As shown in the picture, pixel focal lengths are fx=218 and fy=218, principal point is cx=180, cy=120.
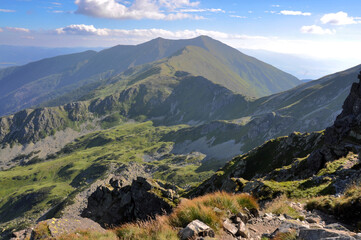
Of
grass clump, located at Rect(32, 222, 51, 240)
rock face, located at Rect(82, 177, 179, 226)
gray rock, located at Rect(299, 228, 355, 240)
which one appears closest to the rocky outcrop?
rock face, located at Rect(82, 177, 179, 226)

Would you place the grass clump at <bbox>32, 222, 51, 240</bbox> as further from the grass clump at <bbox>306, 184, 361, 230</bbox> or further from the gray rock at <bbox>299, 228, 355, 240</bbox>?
the grass clump at <bbox>306, 184, 361, 230</bbox>

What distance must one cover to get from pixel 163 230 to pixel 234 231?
358cm

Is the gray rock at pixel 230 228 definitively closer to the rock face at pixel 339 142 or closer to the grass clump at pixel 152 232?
the grass clump at pixel 152 232

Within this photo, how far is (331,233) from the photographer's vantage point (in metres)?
8.20

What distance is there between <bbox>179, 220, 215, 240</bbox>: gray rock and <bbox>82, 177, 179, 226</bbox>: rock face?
20.1m

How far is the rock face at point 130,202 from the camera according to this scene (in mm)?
33513

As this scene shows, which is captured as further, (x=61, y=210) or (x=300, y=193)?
(x=61, y=210)

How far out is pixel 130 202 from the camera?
39.3 meters

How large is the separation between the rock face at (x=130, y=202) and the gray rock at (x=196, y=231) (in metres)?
20.1

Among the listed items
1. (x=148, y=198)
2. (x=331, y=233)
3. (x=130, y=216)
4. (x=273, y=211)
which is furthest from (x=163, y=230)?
(x=130, y=216)

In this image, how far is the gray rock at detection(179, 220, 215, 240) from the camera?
9.37m

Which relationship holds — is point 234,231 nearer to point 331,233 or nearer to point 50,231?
point 331,233

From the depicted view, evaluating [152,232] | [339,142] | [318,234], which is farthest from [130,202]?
[339,142]

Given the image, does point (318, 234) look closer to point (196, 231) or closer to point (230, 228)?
point (230, 228)
